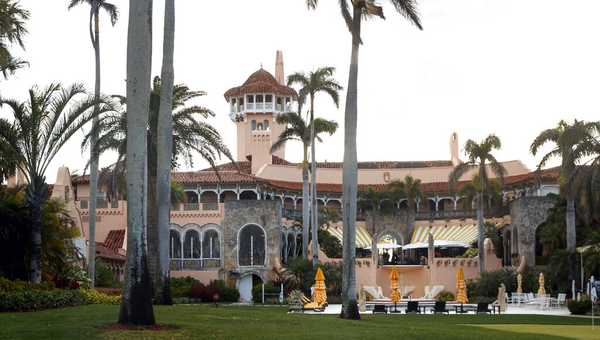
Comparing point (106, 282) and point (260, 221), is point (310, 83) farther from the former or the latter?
point (106, 282)

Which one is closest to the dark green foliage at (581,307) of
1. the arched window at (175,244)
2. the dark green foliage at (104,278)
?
the dark green foliage at (104,278)

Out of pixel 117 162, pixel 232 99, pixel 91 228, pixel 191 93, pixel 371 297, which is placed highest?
pixel 232 99

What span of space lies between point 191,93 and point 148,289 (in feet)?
72.1

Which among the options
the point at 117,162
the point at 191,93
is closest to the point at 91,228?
the point at 117,162

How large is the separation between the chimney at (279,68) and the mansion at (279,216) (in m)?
7.14

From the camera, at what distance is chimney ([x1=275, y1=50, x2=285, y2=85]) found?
97294 mm

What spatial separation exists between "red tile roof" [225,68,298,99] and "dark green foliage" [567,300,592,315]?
48106 mm

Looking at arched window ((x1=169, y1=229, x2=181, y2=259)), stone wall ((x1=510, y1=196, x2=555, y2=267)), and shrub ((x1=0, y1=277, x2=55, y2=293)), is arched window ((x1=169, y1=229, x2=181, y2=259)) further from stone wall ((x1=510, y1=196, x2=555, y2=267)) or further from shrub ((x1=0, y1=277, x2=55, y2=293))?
shrub ((x1=0, y1=277, x2=55, y2=293))

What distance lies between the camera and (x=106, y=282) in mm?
53281

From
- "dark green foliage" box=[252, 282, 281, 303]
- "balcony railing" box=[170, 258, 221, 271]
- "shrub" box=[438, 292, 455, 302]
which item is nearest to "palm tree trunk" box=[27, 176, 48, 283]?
"dark green foliage" box=[252, 282, 281, 303]

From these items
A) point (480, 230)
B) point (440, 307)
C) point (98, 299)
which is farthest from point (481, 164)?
point (98, 299)

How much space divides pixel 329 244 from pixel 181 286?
17858 mm

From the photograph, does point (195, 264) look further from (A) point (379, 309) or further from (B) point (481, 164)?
(A) point (379, 309)

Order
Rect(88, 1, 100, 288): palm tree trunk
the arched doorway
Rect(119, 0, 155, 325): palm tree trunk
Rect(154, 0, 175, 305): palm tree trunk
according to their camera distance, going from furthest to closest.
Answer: the arched doorway → Rect(88, 1, 100, 288): palm tree trunk → Rect(154, 0, 175, 305): palm tree trunk → Rect(119, 0, 155, 325): palm tree trunk
